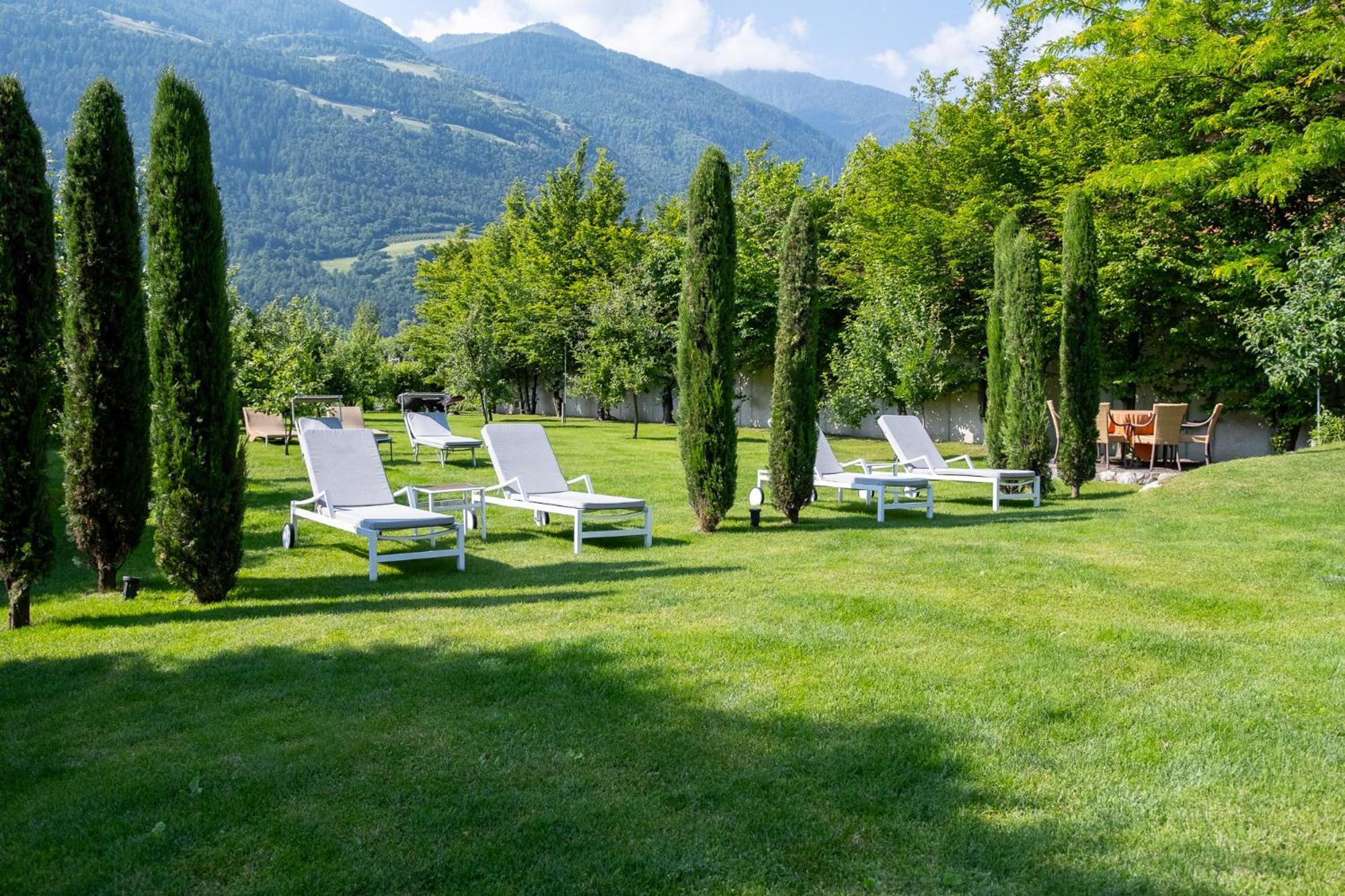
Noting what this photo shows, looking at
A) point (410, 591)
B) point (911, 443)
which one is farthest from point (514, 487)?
point (911, 443)

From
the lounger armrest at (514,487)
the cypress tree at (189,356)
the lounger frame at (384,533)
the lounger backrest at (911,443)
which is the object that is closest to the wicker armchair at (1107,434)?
the lounger backrest at (911,443)

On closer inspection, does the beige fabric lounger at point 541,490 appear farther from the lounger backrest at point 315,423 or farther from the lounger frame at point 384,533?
the lounger backrest at point 315,423

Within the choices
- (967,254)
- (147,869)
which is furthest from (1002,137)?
(147,869)

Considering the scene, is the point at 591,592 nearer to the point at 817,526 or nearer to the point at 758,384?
the point at 817,526

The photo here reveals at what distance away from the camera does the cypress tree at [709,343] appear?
9805mm

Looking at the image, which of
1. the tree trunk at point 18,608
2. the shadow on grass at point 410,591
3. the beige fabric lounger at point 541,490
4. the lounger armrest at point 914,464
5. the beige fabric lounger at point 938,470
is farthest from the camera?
the lounger armrest at point 914,464

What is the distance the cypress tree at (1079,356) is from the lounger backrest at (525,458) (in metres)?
7.26

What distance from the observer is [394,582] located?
739cm

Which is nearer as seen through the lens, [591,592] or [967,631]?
[967,631]

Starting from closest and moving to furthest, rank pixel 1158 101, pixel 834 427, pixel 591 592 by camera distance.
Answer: pixel 591 592
pixel 1158 101
pixel 834 427

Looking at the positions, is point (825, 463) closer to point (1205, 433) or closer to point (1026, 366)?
point (1026, 366)

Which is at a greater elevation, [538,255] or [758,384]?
[538,255]

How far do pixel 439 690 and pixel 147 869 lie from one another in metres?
1.69

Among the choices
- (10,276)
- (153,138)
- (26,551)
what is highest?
(153,138)
